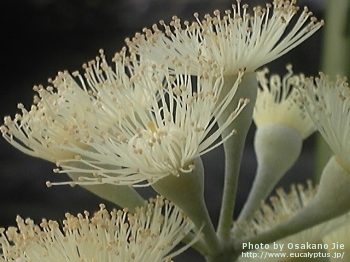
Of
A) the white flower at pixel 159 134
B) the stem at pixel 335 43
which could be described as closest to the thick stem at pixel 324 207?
the white flower at pixel 159 134

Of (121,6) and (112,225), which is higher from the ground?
(121,6)

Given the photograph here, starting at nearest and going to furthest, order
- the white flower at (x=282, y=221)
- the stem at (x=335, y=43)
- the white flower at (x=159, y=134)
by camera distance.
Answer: the white flower at (x=159, y=134), the white flower at (x=282, y=221), the stem at (x=335, y=43)

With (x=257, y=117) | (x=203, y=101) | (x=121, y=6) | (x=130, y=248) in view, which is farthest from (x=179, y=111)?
(x=121, y=6)

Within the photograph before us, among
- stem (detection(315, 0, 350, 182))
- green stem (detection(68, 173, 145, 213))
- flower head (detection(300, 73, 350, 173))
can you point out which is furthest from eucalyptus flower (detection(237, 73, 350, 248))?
stem (detection(315, 0, 350, 182))

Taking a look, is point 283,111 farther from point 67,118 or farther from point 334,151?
point 67,118

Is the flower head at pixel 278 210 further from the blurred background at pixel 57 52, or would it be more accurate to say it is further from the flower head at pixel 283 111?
the blurred background at pixel 57 52

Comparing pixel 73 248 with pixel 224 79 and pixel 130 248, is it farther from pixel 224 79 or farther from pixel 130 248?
pixel 224 79
